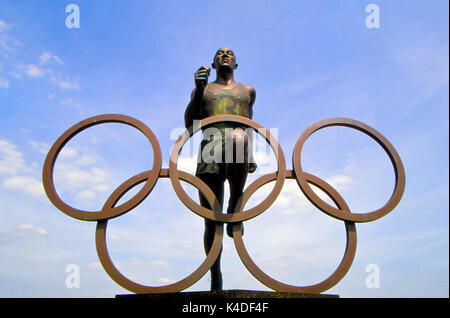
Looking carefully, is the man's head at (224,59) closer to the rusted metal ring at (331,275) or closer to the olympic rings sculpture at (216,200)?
the olympic rings sculpture at (216,200)

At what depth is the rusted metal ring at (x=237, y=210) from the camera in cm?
414

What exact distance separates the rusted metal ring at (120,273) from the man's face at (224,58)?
6.22ft

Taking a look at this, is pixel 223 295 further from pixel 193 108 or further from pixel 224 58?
pixel 224 58

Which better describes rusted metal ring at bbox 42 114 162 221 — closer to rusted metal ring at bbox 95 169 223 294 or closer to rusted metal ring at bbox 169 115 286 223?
rusted metal ring at bbox 95 169 223 294

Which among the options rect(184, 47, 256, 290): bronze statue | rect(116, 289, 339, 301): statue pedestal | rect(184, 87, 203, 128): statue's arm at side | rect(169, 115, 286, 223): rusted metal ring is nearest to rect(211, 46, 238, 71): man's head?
rect(184, 47, 256, 290): bronze statue

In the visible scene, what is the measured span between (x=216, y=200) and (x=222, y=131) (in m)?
0.93

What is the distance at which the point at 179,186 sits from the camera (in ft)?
14.0

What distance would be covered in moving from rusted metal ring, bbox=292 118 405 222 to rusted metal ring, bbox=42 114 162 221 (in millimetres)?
1800

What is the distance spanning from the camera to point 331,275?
159 inches

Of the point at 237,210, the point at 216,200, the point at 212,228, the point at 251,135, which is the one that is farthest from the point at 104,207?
the point at 251,135

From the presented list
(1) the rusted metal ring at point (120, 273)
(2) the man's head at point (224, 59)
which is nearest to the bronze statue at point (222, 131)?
(2) the man's head at point (224, 59)
